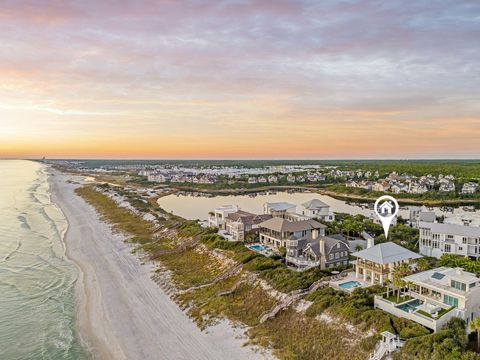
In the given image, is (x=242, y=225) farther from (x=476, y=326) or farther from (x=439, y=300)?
(x=476, y=326)

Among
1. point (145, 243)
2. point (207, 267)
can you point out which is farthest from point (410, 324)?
point (145, 243)

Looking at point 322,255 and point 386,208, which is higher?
point 386,208

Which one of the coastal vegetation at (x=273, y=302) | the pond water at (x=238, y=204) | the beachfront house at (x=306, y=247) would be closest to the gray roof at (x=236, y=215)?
the coastal vegetation at (x=273, y=302)

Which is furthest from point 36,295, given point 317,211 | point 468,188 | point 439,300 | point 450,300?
point 468,188

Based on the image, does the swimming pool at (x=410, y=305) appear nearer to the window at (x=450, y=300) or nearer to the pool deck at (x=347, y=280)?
the window at (x=450, y=300)

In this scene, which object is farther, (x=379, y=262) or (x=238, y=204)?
Result: (x=238, y=204)

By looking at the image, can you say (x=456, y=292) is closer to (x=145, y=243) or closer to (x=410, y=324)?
(x=410, y=324)
